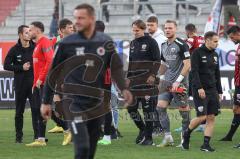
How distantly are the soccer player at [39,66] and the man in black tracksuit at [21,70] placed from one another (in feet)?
1.15

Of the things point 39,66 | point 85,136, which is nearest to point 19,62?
point 39,66

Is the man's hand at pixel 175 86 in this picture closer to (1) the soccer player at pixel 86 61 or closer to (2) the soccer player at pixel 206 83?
(2) the soccer player at pixel 206 83

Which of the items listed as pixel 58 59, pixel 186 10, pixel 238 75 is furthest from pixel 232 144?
pixel 186 10

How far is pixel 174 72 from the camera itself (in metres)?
14.5

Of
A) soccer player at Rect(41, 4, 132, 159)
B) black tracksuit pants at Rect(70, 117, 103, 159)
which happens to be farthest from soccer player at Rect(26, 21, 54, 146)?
black tracksuit pants at Rect(70, 117, 103, 159)

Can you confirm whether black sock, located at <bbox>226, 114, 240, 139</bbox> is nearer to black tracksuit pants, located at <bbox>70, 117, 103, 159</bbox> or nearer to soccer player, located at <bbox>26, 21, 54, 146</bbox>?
soccer player, located at <bbox>26, 21, 54, 146</bbox>

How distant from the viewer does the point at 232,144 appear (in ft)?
48.7

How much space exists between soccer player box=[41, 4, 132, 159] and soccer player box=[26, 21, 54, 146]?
406 cm

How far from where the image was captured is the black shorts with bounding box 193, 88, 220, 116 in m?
13.3

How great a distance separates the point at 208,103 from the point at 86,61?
4177 mm

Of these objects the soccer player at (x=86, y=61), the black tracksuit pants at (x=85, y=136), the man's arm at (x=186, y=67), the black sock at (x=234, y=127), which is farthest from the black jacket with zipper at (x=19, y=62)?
the black tracksuit pants at (x=85, y=136)

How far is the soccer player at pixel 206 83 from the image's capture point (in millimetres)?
13328

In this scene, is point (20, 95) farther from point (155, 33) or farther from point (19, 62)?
point (155, 33)

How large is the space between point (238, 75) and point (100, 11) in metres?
13.5
